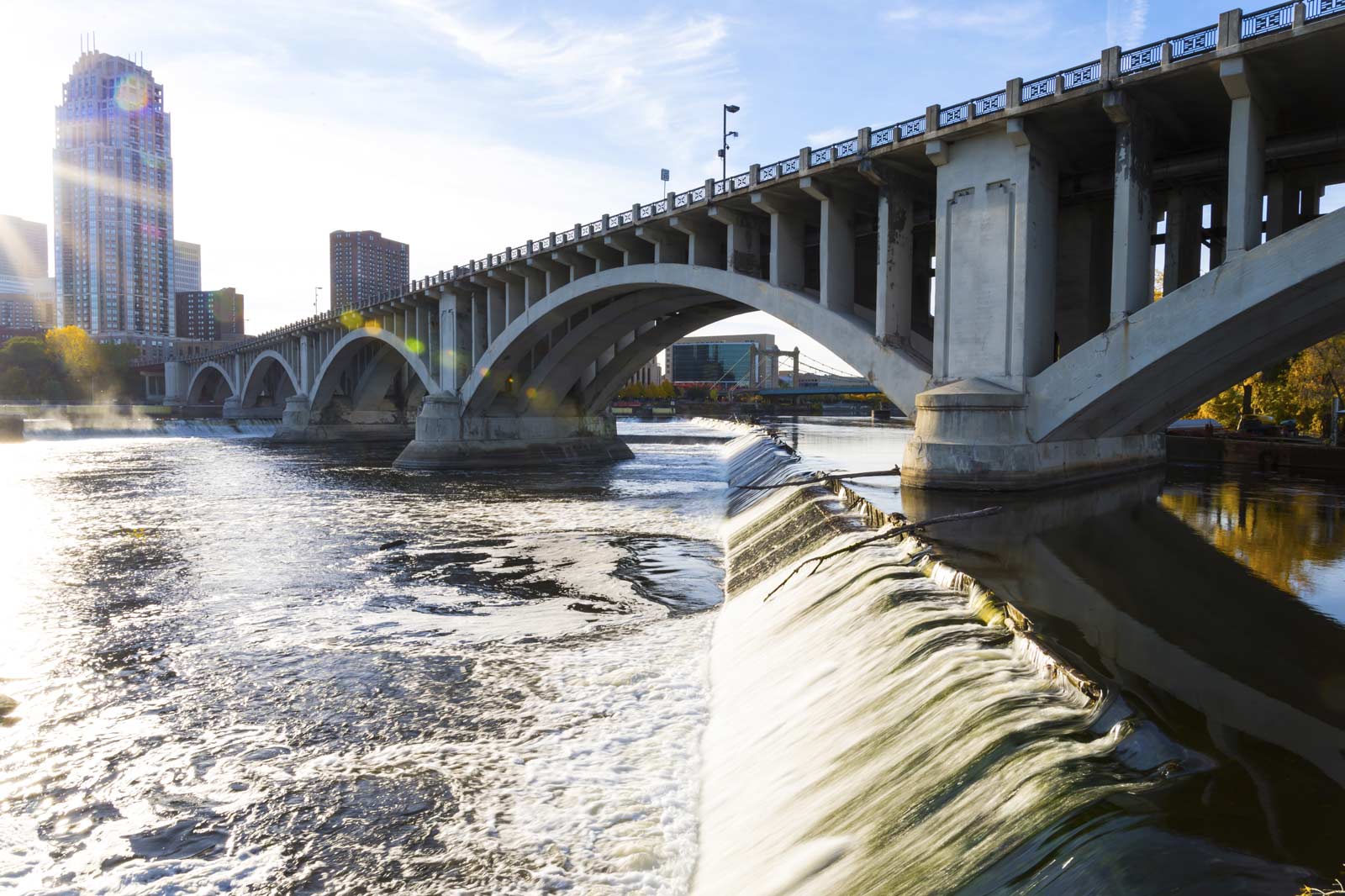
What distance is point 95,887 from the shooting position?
5746 millimetres

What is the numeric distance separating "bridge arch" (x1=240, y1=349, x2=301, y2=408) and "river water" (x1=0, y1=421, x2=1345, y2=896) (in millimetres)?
69390

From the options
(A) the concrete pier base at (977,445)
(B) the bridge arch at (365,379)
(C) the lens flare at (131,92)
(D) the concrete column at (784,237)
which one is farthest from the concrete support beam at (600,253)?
(C) the lens flare at (131,92)

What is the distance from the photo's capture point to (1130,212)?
18953 millimetres

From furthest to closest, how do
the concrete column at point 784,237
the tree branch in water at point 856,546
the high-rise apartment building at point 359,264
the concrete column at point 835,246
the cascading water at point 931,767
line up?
the high-rise apartment building at point 359,264, the concrete column at point 784,237, the concrete column at point 835,246, the tree branch in water at point 856,546, the cascading water at point 931,767

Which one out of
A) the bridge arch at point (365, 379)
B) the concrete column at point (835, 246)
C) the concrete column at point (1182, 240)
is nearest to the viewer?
the concrete column at point (1182, 240)

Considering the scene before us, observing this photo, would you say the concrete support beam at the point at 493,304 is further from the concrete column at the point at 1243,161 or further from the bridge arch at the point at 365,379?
the concrete column at the point at 1243,161

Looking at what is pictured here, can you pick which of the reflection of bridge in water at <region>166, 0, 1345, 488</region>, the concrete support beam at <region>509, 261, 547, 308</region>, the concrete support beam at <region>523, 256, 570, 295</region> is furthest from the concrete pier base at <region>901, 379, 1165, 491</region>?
the concrete support beam at <region>509, 261, 547, 308</region>

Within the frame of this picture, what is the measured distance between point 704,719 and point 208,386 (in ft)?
415

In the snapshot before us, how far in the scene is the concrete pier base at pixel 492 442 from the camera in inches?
1710

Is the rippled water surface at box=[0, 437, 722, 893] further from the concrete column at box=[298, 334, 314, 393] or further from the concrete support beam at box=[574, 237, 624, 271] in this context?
the concrete column at box=[298, 334, 314, 393]

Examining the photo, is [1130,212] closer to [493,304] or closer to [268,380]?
[493,304]

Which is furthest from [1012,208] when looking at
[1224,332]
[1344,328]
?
[1344,328]

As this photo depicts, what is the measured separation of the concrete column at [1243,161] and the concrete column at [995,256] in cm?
442

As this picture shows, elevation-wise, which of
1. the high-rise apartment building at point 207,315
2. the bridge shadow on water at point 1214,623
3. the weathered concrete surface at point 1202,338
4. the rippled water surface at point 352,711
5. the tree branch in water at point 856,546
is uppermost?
the high-rise apartment building at point 207,315
